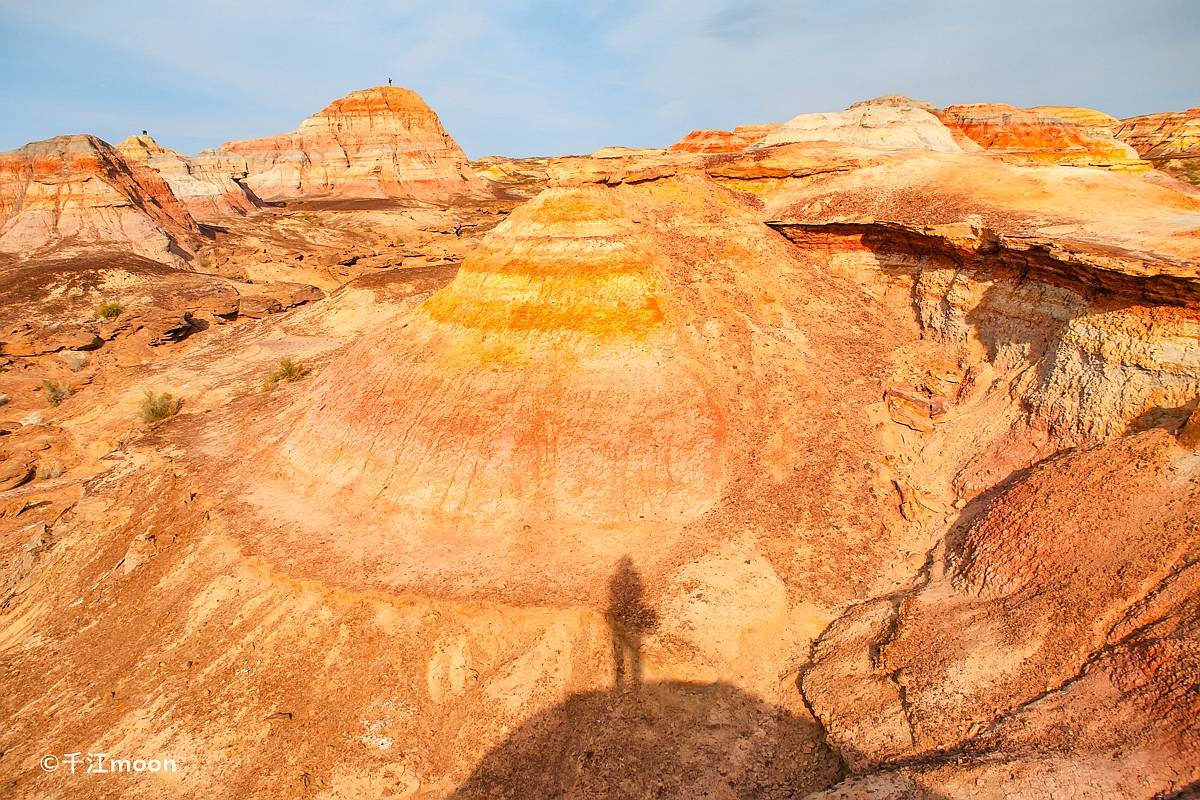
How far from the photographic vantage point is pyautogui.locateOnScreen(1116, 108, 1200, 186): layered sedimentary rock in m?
44.9

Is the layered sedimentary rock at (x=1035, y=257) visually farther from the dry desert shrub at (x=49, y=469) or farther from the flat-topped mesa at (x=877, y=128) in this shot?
the dry desert shrub at (x=49, y=469)

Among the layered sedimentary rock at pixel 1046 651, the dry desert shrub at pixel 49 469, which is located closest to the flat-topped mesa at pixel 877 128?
the layered sedimentary rock at pixel 1046 651

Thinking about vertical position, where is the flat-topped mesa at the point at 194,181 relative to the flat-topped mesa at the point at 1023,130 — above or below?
above

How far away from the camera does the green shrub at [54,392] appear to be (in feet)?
78.4

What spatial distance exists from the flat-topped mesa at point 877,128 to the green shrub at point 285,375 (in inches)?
935

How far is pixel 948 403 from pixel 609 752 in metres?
11.1

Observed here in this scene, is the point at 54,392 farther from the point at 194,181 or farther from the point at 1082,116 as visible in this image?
the point at 1082,116

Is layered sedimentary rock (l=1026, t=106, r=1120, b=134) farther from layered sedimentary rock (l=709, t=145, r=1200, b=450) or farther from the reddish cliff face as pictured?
layered sedimentary rock (l=709, t=145, r=1200, b=450)

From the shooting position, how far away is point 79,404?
23297 mm

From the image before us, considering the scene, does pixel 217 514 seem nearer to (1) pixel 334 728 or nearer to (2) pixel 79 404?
(1) pixel 334 728

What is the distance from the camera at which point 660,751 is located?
928cm

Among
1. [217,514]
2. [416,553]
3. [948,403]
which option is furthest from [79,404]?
[948,403]

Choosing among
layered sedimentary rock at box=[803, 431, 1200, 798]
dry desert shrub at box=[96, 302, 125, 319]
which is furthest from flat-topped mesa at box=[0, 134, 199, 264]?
layered sedimentary rock at box=[803, 431, 1200, 798]

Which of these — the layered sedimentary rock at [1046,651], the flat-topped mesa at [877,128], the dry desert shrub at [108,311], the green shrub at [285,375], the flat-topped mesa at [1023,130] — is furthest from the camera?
the dry desert shrub at [108,311]
